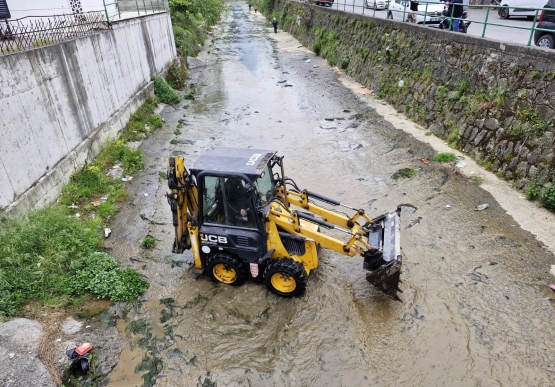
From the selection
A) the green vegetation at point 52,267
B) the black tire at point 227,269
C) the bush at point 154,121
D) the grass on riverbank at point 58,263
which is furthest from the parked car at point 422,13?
the green vegetation at point 52,267

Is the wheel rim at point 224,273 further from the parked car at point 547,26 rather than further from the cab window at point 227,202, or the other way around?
the parked car at point 547,26

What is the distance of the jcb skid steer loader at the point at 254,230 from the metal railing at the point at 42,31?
5.18 metres

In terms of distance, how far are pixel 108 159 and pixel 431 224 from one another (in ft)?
28.3

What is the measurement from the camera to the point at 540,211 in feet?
25.3

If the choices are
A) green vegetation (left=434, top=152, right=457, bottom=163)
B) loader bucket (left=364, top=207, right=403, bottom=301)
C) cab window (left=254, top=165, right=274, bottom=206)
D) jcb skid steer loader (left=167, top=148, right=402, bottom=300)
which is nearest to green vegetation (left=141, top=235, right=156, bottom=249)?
jcb skid steer loader (left=167, top=148, right=402, bottom=300)

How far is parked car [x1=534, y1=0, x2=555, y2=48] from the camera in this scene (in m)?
8.83

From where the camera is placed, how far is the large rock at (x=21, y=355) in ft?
14.4

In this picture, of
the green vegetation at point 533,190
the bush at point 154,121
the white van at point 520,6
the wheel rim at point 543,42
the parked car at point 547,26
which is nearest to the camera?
the green vegetation at point 533,190

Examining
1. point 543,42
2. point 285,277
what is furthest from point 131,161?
point 543,42

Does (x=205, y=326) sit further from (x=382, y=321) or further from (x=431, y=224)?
(x=431, y=224)

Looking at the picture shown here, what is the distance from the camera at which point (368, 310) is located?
571cm

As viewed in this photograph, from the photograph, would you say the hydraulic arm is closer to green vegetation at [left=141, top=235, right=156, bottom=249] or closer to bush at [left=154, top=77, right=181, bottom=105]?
green vegetation at [left=141, top=235, right=156, bottom=249]

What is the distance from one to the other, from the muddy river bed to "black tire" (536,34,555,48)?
3911 mm

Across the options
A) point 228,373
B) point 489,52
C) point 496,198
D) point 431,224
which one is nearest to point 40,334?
point 228,373
